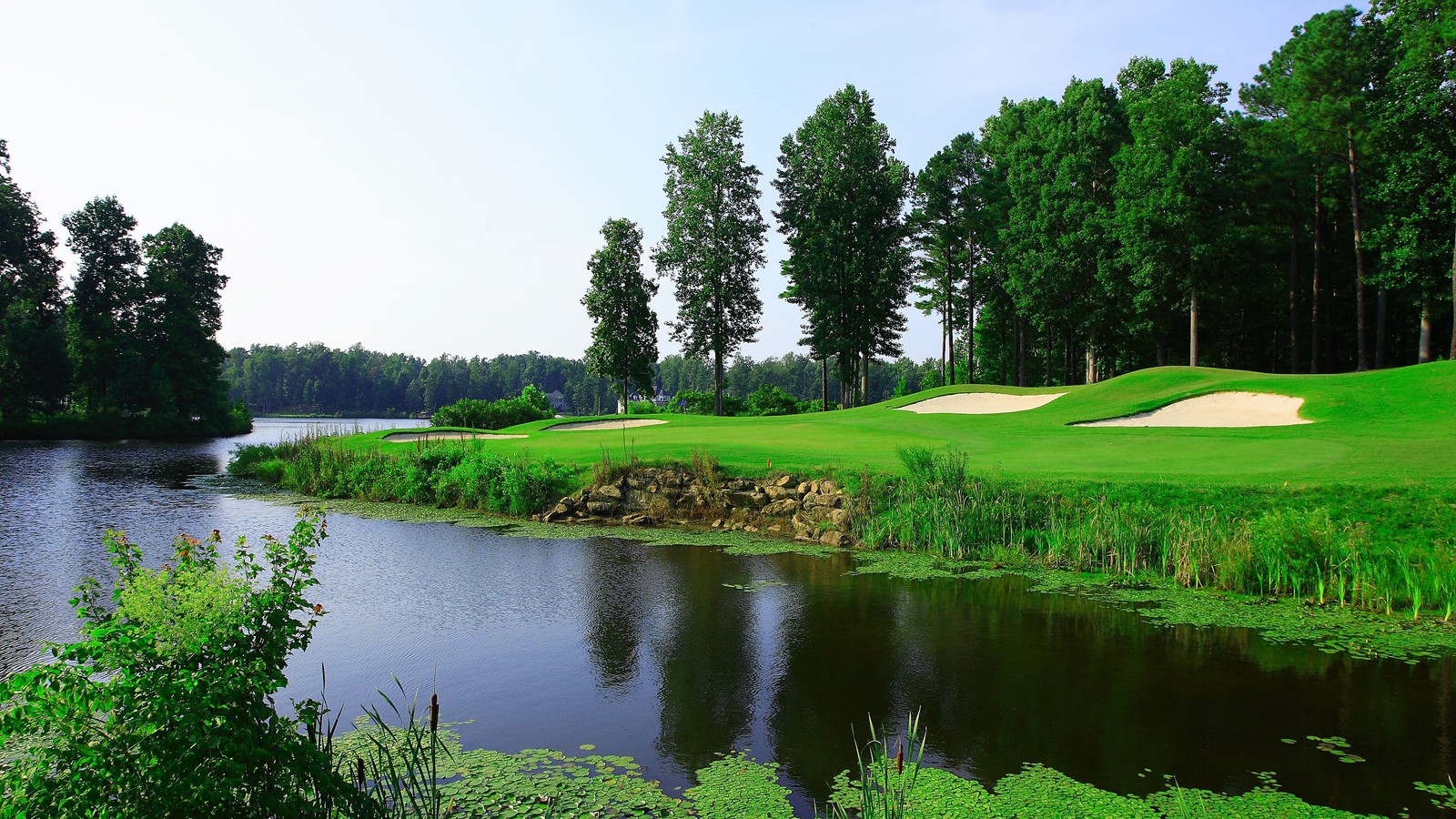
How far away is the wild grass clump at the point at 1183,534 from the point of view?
33.6ft

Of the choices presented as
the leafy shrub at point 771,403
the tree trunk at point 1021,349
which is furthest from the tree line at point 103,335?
the tree trunk at point 1021,349

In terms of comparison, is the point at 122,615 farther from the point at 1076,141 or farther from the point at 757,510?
the point at 1076,141

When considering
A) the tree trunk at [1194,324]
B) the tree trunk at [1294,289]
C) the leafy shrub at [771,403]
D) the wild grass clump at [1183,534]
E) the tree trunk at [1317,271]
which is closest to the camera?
the wild grass clump at [1183,534]

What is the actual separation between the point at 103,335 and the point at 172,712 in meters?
62.8

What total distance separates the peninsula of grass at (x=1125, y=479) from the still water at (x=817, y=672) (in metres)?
2.12

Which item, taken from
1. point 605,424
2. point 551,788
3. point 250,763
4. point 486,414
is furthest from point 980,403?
point 250,763

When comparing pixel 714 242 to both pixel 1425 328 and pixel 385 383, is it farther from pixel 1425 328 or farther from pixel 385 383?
pixel 385 383

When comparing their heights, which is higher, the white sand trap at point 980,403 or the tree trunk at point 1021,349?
the tree trunk at point 1021,349

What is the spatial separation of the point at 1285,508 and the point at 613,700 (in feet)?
33.6

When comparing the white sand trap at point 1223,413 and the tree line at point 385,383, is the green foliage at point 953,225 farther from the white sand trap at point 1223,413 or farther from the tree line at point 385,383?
the tree line at point 385,383

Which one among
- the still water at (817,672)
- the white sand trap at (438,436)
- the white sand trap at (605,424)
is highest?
the white sand trap at (605,424)

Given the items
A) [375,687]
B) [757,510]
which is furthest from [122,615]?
[757,510]

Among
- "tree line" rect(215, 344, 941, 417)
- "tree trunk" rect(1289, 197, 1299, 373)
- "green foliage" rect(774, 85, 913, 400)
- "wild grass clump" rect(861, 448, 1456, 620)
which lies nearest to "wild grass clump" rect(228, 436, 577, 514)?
"wild grass clump" rect(861, 448, 1456, 620)

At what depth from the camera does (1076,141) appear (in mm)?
42625
